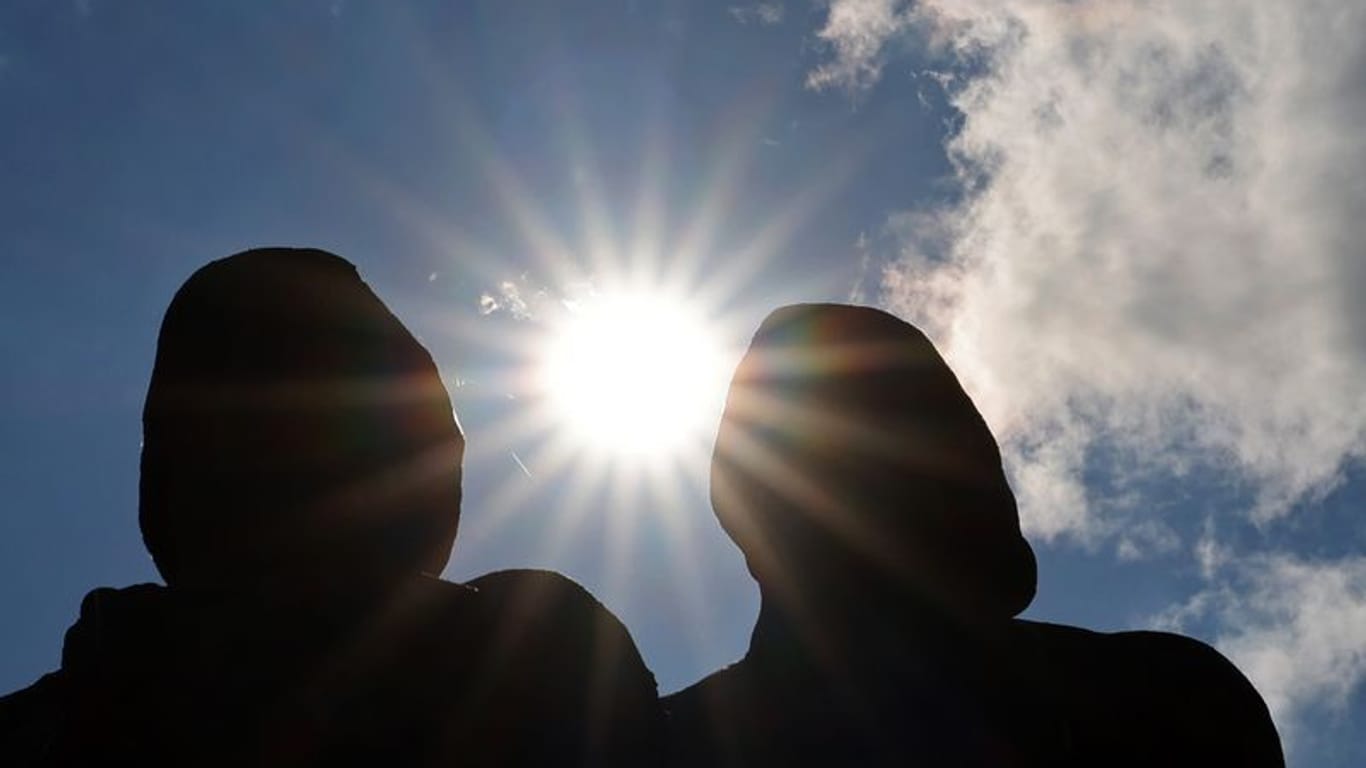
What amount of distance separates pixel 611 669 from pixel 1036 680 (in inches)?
166

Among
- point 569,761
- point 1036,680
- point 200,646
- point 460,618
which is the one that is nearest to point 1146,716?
point 1036,680

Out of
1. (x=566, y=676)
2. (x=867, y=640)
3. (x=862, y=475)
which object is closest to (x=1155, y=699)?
(x=867, y=640)

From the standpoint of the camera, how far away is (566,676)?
10.4m

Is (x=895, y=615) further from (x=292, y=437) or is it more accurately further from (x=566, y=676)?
(x=292, y=437)

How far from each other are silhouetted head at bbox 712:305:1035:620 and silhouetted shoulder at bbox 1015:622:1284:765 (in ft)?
2.95

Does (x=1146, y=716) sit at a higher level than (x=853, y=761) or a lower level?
higher

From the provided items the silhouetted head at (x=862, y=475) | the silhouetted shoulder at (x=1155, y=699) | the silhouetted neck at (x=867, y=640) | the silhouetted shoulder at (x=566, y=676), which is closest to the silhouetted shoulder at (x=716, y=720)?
the silhouetted neck at (x=867, y=640)

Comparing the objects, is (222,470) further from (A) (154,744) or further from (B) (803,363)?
(B) (803,363)

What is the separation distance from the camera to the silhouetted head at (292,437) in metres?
11.3

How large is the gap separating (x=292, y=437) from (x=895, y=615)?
6459mm

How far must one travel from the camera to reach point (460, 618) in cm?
1055

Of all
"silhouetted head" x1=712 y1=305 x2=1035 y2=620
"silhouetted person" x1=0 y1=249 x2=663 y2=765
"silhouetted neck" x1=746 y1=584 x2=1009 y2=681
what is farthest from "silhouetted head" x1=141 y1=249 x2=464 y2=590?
"silhouetted neck" x1=746 y1=584 x2=1009 y2=681

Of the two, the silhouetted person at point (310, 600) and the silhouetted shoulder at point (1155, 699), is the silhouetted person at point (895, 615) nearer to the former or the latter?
the silhouetted shoulder at point (1155, 699)

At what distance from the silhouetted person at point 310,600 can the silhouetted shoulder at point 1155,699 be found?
4484mm
